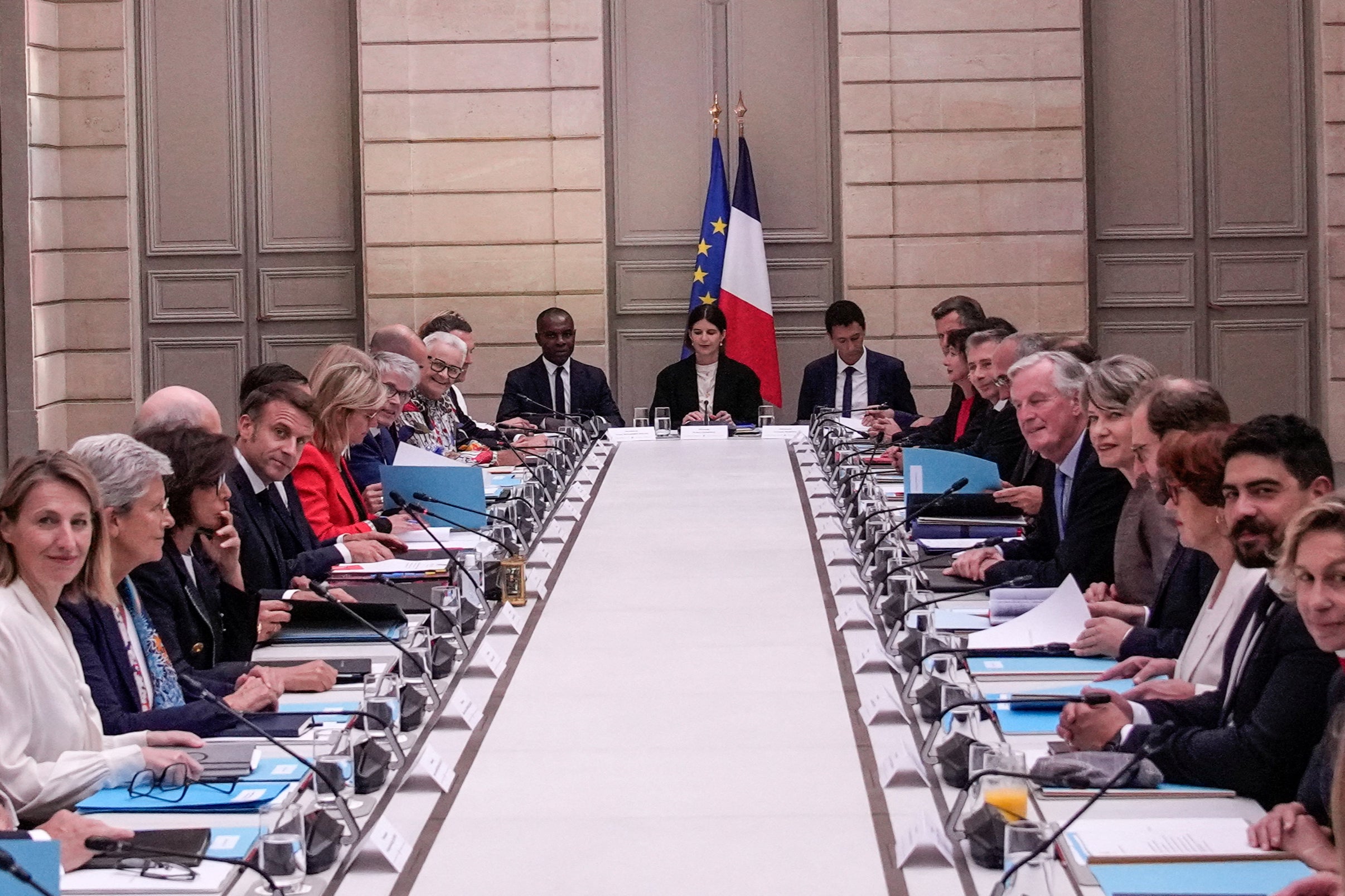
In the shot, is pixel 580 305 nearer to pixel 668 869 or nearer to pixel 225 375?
pixel 225 375

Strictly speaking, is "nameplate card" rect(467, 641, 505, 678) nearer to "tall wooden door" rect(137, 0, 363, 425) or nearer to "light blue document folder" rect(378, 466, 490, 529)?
"light blue document folder" rect(378, 466, 490, 529)

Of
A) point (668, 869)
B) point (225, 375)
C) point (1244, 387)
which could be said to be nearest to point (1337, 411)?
point (1244, 387)

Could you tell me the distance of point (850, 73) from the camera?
376 inches

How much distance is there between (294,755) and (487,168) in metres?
7.56

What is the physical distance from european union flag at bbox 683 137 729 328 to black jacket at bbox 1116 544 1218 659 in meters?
6.31

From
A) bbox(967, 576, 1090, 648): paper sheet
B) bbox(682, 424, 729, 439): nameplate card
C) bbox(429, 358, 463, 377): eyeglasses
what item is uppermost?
bbox(429, 358, 463, 377): eyeglasses

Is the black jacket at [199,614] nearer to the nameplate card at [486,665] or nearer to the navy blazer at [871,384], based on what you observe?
the nameplate card at [486,665]

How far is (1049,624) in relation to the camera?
3416mm

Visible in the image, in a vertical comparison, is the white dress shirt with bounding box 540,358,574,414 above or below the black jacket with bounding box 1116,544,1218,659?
above

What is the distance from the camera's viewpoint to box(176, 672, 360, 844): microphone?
2.33 meters

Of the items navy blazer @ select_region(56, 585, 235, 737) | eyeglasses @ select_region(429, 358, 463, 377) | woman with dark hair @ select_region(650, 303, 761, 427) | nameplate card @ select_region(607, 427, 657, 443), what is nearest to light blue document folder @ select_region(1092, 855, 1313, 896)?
navy blazer @ select_region(56, 585, 235, 737)

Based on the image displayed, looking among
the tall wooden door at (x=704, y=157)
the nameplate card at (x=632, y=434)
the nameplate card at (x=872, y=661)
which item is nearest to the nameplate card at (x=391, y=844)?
the nameplate card at (x=872, y=661)

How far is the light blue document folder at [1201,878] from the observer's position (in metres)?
2.05

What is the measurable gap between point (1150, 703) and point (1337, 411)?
294 inches
